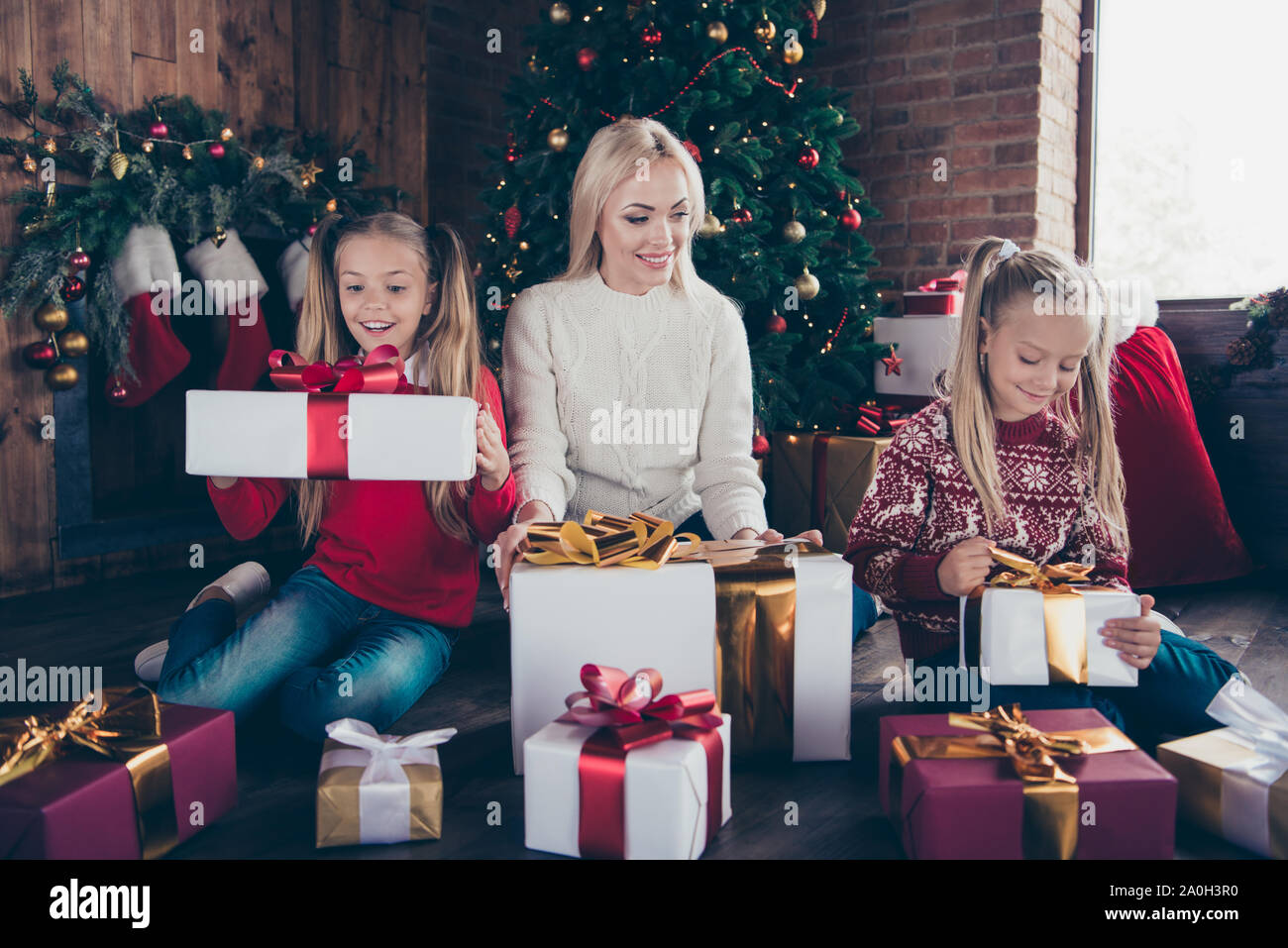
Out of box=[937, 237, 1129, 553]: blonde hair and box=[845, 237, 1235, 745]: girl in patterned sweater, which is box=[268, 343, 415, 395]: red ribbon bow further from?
box=[937, 237, 1129, 553]: blonde hair

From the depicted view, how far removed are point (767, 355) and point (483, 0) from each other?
227 centimetres

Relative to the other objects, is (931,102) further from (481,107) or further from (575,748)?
(575,748)

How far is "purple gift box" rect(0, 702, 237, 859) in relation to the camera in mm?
1027

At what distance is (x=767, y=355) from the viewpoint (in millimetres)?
2707

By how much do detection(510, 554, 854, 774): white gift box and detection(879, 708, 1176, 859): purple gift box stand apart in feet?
1.13

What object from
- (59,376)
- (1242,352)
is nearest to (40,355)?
(59,376)

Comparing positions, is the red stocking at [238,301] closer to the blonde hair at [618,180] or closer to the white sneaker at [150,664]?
the white sneaker at [150,664]

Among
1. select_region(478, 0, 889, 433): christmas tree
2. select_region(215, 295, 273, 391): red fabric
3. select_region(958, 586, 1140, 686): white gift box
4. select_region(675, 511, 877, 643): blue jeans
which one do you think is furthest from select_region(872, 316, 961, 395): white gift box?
select_region(215, 295, 273, 391): red fabric

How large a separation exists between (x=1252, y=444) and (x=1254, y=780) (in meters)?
2.05

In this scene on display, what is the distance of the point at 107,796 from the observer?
1.10 meters

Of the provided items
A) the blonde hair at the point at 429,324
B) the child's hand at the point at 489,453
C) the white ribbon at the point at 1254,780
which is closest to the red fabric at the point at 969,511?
the white ribbon at the point at 1254,780

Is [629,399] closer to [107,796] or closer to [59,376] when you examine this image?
[107,796]

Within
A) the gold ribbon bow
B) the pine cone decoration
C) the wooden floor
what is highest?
the pine cone decoration

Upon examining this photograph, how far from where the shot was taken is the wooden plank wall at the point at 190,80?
2.54 meters
